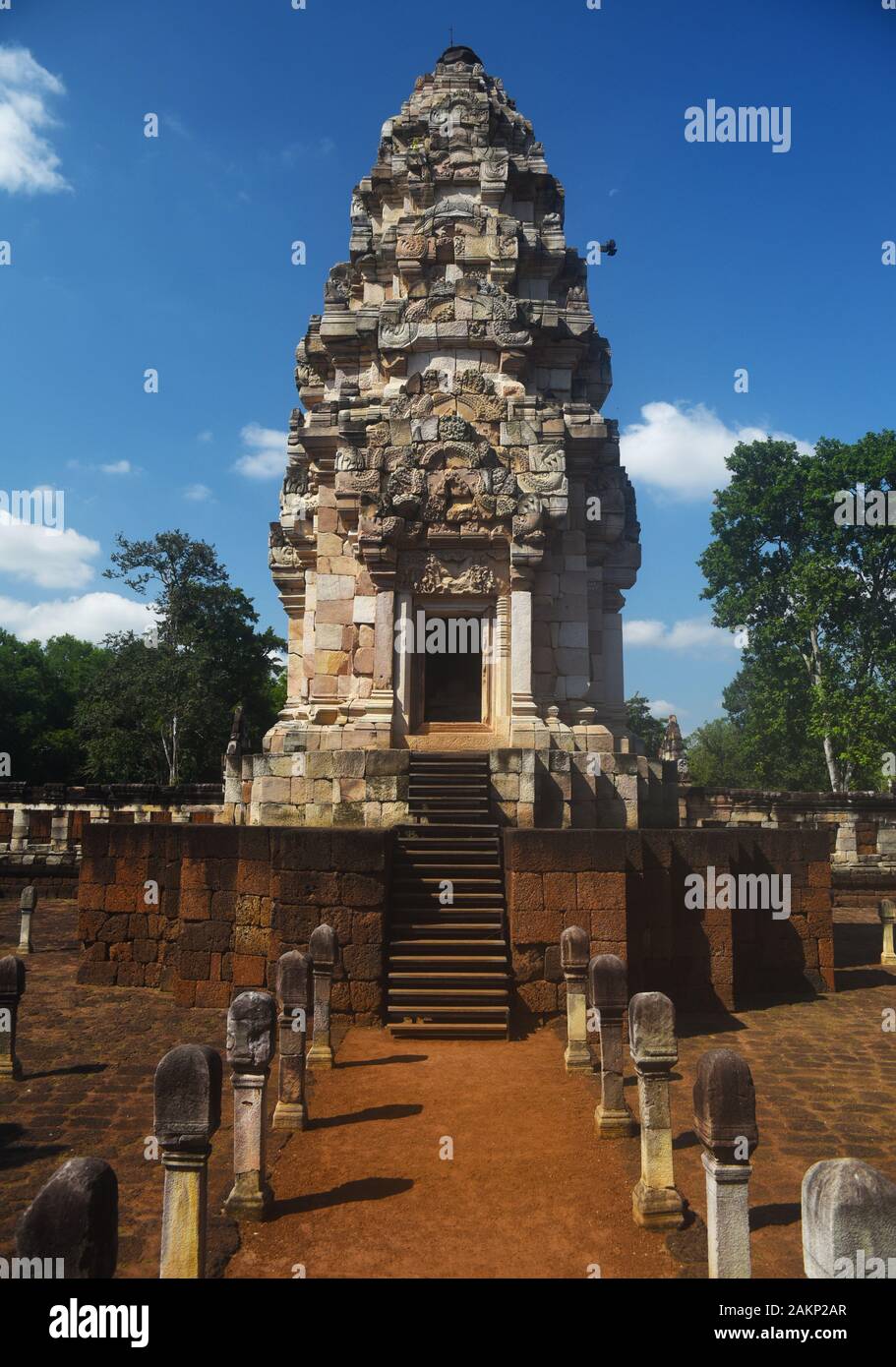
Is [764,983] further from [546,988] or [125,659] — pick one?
[125,659]

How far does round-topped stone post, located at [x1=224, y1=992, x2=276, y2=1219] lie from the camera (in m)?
4.59

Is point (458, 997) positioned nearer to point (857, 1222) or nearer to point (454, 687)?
point (857, 1222)

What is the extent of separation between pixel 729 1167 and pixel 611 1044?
2.27 m

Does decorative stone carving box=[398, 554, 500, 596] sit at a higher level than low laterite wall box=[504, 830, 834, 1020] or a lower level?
higher

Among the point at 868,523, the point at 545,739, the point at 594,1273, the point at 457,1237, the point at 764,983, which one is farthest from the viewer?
the point at 868,523

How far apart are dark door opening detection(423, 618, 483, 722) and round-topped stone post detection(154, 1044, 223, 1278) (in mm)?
11178

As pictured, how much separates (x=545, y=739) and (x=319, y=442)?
6.53m

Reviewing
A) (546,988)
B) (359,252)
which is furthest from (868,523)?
(546,988)

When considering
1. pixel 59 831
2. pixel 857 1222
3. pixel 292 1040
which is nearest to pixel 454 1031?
pixel 292 1040

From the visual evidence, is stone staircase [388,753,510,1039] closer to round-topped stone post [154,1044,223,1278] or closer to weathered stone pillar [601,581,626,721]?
round-topped stone post [154,1044,223,1278]

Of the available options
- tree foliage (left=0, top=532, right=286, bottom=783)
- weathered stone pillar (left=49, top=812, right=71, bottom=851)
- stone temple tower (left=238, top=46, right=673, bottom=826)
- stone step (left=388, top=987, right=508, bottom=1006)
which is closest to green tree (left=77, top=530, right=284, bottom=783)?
tree foliage (left=0, top=532, right=286, bottom=783)

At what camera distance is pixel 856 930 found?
15992mm

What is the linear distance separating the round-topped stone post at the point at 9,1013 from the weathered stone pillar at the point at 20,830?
16.6 meters

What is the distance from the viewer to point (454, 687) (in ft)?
49.9
